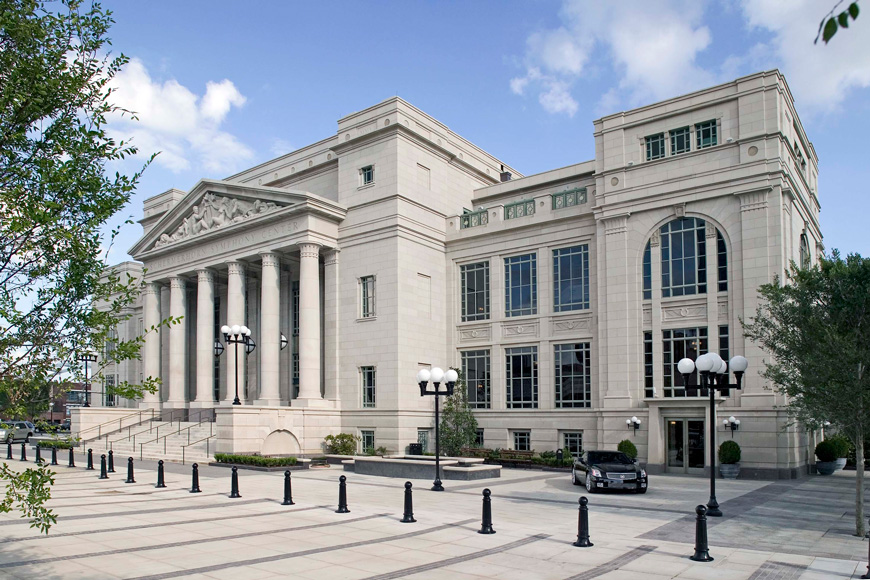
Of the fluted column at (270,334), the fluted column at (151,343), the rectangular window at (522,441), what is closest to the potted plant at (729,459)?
the rectangular window at (522,441)

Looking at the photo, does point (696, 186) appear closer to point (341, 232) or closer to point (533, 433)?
point (533, 433)

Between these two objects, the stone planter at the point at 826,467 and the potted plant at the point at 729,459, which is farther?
the stone planter at the point at 826,467

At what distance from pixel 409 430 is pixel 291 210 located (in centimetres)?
1381

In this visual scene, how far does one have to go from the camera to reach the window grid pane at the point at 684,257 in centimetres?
3312

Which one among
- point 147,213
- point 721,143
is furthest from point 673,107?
point 147,213

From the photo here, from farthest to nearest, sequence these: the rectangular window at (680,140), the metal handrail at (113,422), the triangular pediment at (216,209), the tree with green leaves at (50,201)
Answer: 1. the metal handrail at (113,422)
2. the triangular pediment at (216,209)
3. the rectangular window at (680,140)
4. the tree with green leaves at (50,201)

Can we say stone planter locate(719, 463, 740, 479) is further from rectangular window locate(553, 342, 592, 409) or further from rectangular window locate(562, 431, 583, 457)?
rectangular window locate(553, 342, 592, 409)

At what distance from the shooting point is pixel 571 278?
3812 cm

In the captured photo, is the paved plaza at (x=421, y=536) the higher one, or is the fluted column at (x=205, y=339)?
the fluted column at (x=205, y=339)

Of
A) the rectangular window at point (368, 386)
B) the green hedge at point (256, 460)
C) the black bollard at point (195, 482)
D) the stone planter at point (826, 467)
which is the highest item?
the rectangular window at point (368, 386)

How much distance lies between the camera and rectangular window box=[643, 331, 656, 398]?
33891mm

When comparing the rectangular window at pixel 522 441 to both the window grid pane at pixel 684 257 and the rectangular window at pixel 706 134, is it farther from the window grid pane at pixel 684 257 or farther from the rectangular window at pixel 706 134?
the rectangular window at pixel 706 134

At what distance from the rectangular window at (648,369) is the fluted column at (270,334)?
19.7 m

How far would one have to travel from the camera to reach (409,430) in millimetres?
38938
